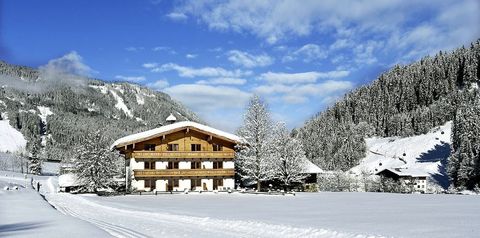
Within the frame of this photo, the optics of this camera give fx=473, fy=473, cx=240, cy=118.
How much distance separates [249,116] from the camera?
189ft

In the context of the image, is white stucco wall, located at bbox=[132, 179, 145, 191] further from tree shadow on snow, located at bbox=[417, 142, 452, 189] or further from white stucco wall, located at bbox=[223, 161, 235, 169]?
tree shadow on snow, located at bbox=[417, 142, 452, 189]

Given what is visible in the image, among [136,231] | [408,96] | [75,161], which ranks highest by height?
[408,96]

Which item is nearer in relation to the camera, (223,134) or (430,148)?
(223,134)

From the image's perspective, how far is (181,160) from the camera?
6141 cm

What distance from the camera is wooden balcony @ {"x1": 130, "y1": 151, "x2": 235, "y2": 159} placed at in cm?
5931

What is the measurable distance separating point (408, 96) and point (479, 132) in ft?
373

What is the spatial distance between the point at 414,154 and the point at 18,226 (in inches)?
4919

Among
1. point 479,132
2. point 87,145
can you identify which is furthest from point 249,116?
point 479,132

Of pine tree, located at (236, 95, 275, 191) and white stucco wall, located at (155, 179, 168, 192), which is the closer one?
pine tree, located at (236, 95, 275, 191)

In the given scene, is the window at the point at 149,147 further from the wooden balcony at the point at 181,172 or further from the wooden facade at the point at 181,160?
the wooden balcony at the point at 181,172

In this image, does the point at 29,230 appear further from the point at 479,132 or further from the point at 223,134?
the point at 479,132

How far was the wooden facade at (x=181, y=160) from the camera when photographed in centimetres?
5941

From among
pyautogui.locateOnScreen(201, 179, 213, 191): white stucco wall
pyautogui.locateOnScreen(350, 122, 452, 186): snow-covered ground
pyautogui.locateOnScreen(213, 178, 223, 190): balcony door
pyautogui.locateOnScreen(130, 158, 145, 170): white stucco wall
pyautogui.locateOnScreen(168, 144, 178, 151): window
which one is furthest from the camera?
pyautogui.locateOnScreen(350, 122, 452, 186): snow-covered ground

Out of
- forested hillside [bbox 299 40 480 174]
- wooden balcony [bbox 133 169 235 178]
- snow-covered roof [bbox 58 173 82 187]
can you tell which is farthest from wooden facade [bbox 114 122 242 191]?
forested hillside [bbox 299 40 480 174]
